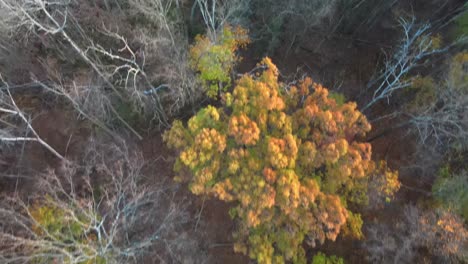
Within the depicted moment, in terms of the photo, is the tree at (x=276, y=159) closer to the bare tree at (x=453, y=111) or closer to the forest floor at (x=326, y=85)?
the bare tree at (x=453, y=111)

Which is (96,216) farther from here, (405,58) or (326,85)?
(405,58)

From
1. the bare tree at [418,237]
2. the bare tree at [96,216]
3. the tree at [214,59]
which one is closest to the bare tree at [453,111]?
the bare tree at [418,237]

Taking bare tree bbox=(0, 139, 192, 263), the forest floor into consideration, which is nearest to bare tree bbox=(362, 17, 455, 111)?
the forest floor

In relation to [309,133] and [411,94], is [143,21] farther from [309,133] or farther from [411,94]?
[411,94]

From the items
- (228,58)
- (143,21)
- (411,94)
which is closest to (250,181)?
(228,58)

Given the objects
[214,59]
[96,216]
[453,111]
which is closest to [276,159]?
[96,216]

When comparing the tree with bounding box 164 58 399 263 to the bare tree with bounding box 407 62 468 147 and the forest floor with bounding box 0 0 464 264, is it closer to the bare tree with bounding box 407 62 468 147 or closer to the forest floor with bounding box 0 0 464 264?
the bare tree with bounding box 407 62 468 147
